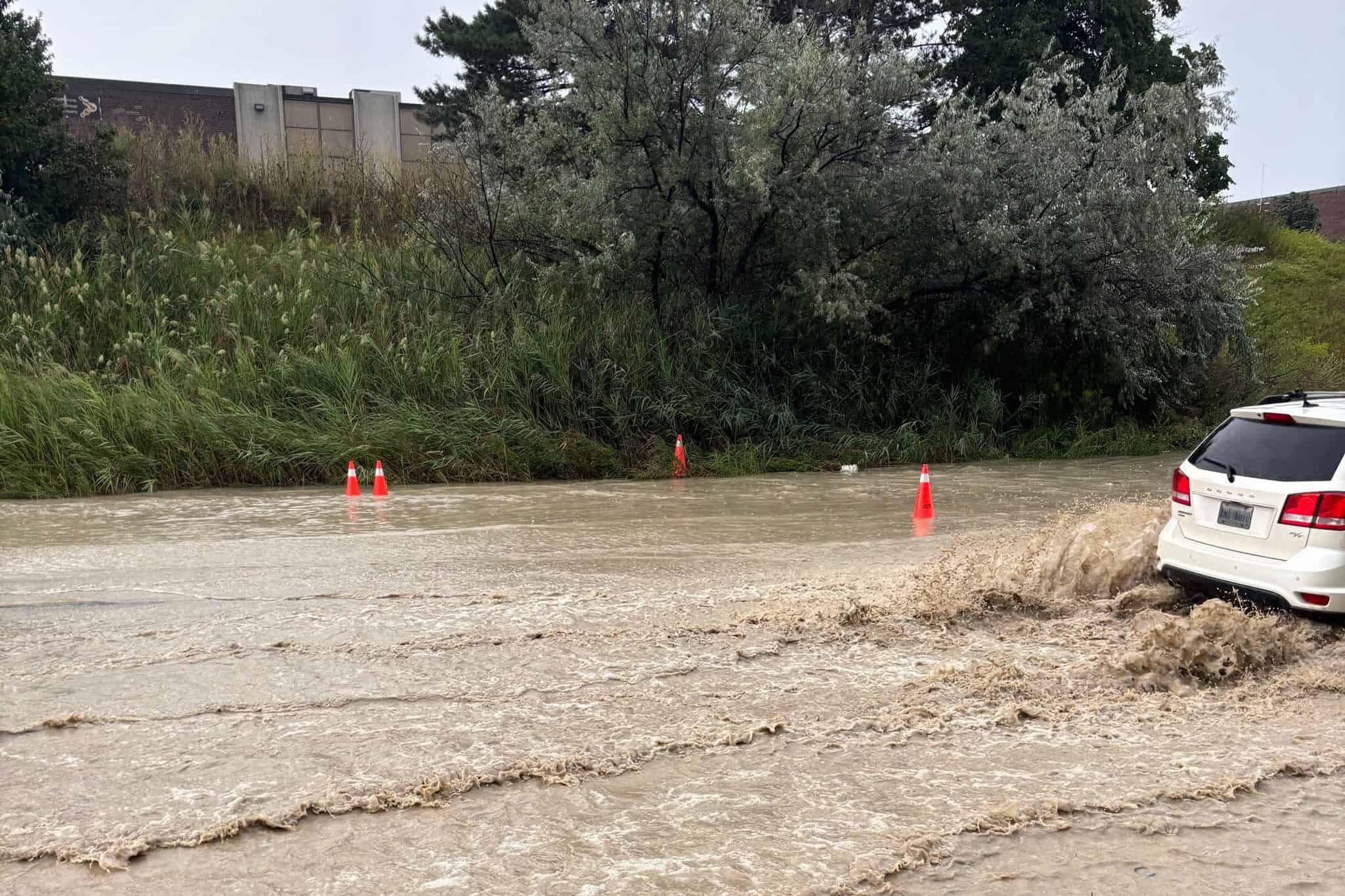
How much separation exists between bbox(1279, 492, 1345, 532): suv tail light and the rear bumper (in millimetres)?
135

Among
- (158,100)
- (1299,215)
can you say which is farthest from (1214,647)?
(158,100)

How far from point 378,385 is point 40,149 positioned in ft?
24.6

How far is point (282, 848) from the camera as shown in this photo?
13.6 feet

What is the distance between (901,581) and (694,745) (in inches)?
132

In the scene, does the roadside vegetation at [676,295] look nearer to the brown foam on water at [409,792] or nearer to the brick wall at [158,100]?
the brown foam on water at [409,792]

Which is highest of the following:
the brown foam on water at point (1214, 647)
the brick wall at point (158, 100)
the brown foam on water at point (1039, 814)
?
the brick wall at point (158, 100)

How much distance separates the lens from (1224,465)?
6.68 m

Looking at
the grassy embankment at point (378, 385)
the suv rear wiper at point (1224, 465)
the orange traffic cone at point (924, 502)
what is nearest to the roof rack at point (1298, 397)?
the suv rear wiper at point (1224, 465)

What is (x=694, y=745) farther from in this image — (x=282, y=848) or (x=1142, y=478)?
(x=1142, y=478)

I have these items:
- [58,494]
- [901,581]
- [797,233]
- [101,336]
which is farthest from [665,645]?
[101,336]

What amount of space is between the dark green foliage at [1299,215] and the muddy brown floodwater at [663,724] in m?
36.5

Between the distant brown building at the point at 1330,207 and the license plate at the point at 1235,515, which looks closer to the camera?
the license plate at the point at 1235,515

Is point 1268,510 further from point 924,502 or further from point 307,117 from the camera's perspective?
point 307,117

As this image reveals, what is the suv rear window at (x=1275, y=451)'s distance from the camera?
6242 millimetres
